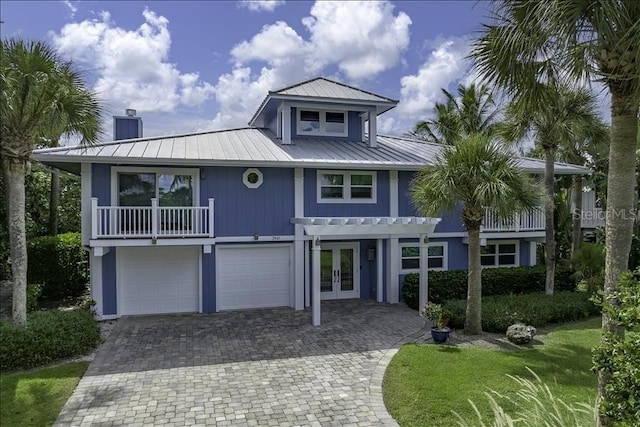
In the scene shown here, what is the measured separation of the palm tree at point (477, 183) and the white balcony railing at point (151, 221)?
279 inches

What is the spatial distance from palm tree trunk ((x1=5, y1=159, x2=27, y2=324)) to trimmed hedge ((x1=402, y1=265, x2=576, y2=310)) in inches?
460

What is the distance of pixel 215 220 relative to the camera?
1456cm

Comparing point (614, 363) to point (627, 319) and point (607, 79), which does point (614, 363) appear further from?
point (607, 79)

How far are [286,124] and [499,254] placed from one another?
10.4m

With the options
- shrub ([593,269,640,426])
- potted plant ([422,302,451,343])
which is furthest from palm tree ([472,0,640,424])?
potted plant ([422,302,451,343])

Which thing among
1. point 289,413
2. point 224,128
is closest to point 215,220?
point 224,128

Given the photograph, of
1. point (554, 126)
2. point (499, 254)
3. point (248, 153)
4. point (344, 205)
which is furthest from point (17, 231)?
point (499, 254)

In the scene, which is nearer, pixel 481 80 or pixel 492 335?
pixel 481 80

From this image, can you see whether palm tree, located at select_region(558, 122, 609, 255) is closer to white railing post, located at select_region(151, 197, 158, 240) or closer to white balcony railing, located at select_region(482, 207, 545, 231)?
white balcony railing, located at select_region(482, 207, 545, 231)

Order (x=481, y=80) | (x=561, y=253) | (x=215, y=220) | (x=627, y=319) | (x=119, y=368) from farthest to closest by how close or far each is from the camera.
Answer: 1. (x=561, y=253)
2. (x=215, y=220)
3. (x=119, y=368)
4. (x=481, y=80)
5. (x=627, y=319)

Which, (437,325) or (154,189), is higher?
(154,189)

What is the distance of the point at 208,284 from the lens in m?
14.7

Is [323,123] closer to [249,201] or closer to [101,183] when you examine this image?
[249,201]

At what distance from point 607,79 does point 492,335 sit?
26.9 feet
